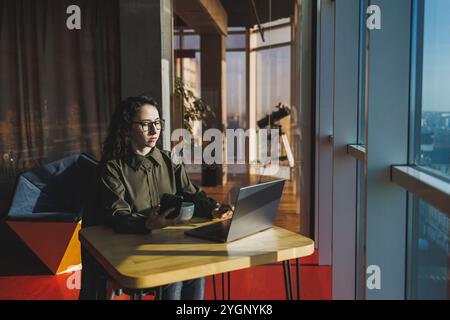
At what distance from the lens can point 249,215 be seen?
7.49 ft

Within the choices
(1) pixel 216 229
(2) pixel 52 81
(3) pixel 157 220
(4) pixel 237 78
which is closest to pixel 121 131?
(3) pixel 157 220

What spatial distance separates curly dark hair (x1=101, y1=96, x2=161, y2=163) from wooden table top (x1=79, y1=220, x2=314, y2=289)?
1.45 feet

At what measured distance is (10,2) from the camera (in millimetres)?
5246

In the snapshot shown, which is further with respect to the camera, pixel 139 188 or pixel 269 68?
pixel 269 68

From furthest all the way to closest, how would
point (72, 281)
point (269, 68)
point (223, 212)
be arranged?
point (269, 68), point (72, 281), point (223, 212)

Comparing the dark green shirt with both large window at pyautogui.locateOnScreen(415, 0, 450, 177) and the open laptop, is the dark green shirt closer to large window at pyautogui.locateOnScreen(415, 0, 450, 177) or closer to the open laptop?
the open laptop

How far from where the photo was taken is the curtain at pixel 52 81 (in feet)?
17.2

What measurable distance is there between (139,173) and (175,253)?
79 centimetres

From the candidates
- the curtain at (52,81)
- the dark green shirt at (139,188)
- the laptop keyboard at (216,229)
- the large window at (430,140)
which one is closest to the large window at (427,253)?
the large window at (430,140)

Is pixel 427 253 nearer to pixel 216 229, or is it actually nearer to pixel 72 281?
pixel 216 229

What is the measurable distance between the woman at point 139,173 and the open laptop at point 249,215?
30cm

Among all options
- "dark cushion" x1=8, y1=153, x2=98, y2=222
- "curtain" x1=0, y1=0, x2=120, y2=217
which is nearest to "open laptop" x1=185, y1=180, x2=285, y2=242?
"dark cushion" x1=8, y1=153, x2=98, y2=222
